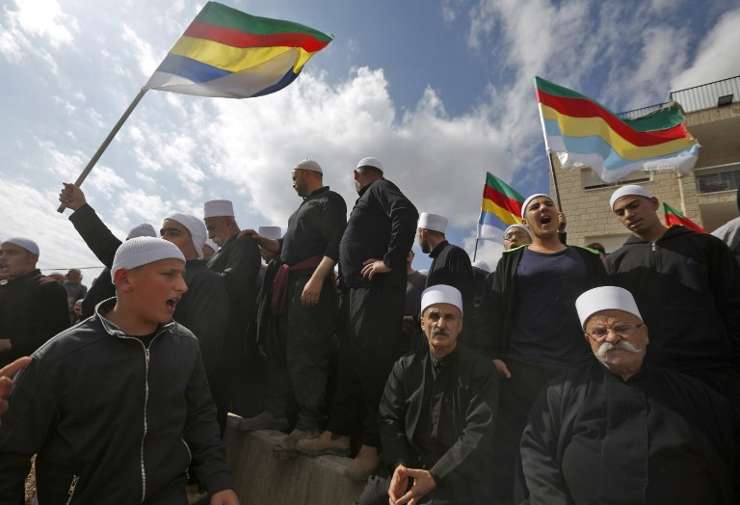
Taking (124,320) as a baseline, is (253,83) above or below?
above

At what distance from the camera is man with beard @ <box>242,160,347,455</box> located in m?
3.17

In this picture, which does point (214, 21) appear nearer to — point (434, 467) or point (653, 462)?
point (434, 467)

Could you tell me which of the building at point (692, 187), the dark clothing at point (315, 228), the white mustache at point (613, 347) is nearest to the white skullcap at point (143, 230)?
the dark clothing at point (315, 228)

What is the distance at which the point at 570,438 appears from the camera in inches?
78.9

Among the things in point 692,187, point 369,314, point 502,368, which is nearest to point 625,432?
point 502,368

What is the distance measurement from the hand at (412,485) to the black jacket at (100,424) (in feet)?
3.09

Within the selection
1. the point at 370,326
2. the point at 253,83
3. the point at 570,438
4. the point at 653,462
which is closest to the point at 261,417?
the point at 370,326

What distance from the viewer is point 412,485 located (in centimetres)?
227

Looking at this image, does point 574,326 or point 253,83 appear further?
point 253,83

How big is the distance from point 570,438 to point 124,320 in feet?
7.71

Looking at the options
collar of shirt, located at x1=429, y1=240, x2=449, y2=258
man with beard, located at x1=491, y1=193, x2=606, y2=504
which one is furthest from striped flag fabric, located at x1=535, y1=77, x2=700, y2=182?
man with beard, located at x1=491, y1=193, x2=606, y2=504

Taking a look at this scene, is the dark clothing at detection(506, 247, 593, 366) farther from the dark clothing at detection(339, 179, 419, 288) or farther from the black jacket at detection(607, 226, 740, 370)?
the dark clothing at detection(339, 179, 419, 288)

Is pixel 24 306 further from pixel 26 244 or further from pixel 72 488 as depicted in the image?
pixel 72 488

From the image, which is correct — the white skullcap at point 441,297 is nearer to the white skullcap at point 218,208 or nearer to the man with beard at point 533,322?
the man with beard at point 533,322
